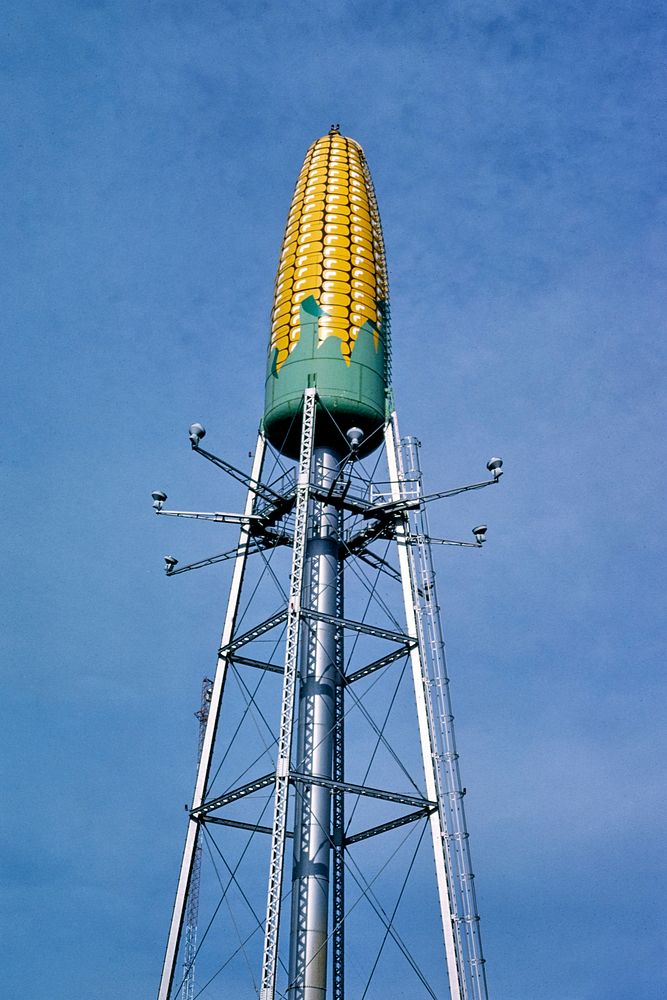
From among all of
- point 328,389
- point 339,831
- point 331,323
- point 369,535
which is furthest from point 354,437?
Answer: point 339,831

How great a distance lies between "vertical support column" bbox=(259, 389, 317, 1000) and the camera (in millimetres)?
23172

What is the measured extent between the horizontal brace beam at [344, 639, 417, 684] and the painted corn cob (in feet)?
19.5

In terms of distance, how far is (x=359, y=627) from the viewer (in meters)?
28.2

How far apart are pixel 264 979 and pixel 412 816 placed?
5651mm

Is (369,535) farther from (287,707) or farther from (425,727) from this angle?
(287,707)

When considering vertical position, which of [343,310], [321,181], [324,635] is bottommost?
[324,635]

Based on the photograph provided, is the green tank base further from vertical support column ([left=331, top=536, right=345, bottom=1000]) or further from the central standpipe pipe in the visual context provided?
vertical support column ([left=331, top=536, right=345, bottom=1000])

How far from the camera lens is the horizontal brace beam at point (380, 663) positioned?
95.0 feet

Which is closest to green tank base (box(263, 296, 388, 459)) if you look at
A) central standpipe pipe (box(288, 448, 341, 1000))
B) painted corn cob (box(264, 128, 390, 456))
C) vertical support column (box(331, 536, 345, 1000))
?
painted corn cob (box(264, 128, 390, 456))

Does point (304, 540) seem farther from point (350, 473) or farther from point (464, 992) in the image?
point (464, 992)

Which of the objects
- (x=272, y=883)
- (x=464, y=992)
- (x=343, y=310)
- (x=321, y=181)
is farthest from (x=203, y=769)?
(x=321, y=181)

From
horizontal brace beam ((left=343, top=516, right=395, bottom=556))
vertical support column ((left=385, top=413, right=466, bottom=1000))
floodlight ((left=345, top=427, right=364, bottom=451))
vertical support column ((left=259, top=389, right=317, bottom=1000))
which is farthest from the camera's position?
horizontal brace beam ((left=343, top=516, right=395, bottom=556))

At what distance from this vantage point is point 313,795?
27344mm

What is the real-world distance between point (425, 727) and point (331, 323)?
11184 millimetres
